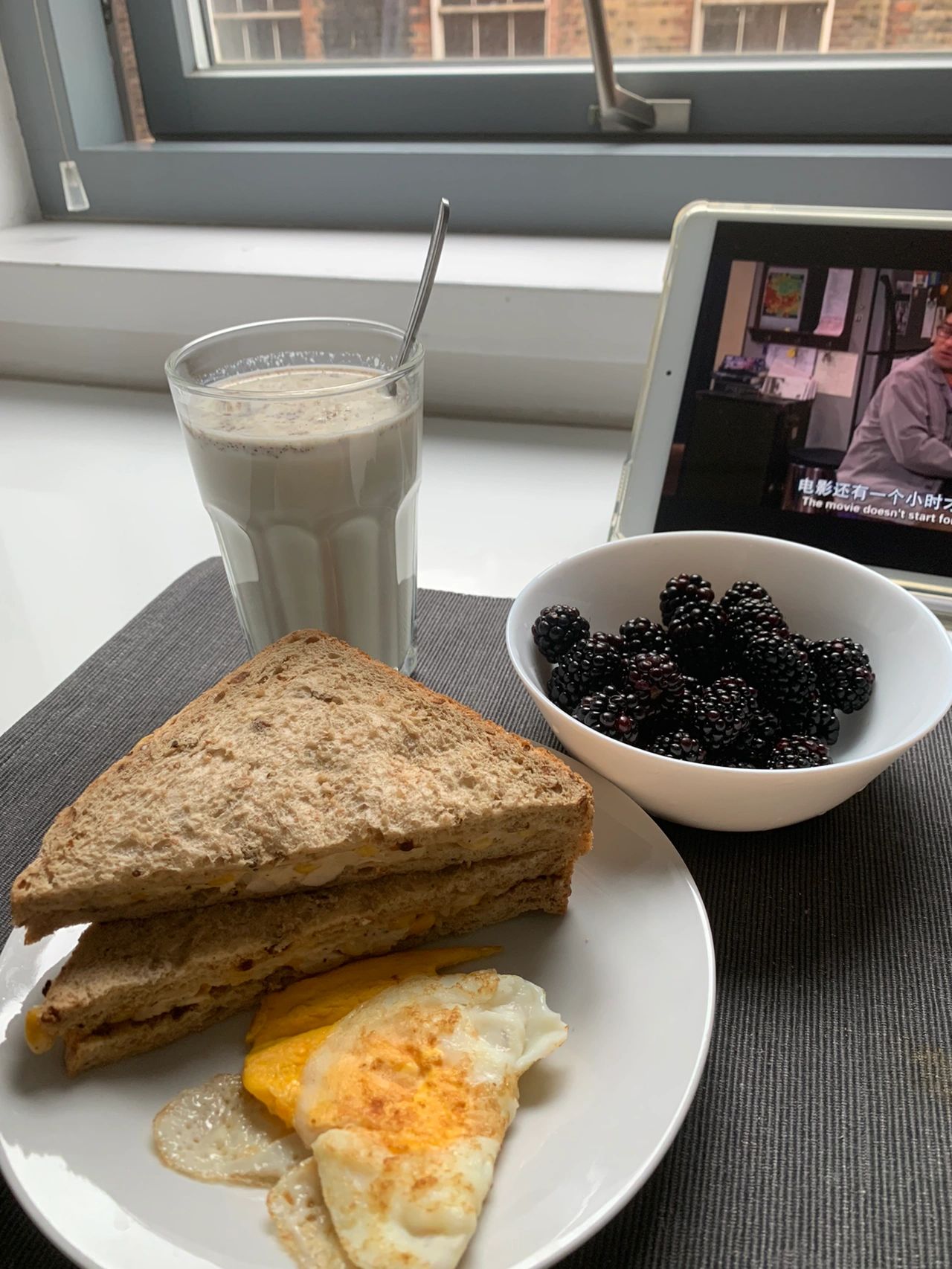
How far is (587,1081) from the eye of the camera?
623 mm

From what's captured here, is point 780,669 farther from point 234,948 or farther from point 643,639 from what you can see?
point 234,948

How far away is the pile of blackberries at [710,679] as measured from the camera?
31.5 inches

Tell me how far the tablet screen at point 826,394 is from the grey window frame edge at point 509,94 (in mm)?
663

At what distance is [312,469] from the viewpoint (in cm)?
92

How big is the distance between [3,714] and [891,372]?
3.49 feet

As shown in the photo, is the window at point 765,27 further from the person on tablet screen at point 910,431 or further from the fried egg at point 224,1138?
the fried egg at point 224,1138

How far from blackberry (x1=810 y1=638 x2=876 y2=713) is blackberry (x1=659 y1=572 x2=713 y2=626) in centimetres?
Result: 12

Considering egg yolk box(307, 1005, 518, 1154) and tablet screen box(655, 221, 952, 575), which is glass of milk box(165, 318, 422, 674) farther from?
egg yolk box(307, 1005, 518, 1154)

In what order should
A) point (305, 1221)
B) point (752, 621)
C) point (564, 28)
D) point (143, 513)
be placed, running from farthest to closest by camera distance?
point (564, 28)
point (143, 513)
point (752, 621)
point (305, 1221)

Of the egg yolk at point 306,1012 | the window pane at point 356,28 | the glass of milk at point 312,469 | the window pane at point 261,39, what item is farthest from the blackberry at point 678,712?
the window pane at point 261,39

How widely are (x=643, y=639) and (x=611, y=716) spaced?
128 millimetres

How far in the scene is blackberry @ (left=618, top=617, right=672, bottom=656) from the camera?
0.90 metres

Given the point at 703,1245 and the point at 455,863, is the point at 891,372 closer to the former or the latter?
the point at 455,863

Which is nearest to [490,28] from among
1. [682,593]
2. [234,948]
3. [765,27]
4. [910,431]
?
[765,27]
